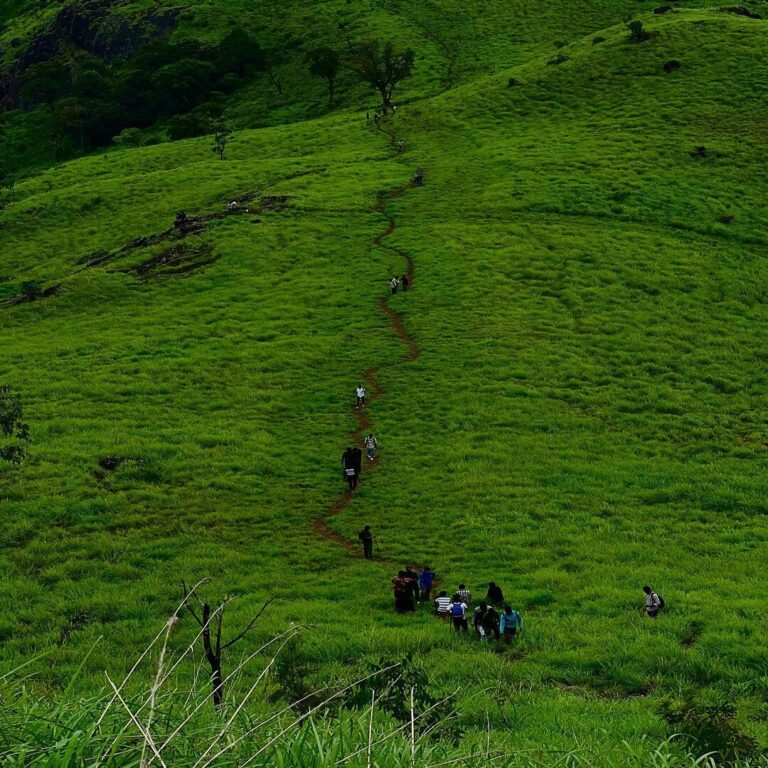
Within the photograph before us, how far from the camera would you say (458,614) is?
1494 cm

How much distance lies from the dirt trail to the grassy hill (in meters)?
0.17

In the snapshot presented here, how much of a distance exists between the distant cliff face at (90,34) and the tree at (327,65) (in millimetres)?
43543

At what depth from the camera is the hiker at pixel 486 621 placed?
14443 mm

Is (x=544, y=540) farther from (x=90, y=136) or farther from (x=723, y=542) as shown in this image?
(x=90, y=136)

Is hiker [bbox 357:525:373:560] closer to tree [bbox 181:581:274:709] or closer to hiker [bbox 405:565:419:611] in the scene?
hiker [bbox 405:565:419:611]

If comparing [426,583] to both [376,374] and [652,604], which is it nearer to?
[652,604]

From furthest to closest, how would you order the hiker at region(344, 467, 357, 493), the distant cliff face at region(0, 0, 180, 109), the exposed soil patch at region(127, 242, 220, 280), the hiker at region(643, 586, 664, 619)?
the distant cliff face at region(0, 0, 180, 109)
the exposed soil patch at region(127, 242, 220, 280)
the hiker at region(344, 467, 357, 493)
the hiker at region(643, 586, 664, 619)

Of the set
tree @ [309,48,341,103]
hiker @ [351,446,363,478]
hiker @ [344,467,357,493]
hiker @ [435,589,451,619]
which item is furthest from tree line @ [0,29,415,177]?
hiker @ [435,589,451,619]

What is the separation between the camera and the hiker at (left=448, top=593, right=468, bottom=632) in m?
14.9

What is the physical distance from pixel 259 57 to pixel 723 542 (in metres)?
107

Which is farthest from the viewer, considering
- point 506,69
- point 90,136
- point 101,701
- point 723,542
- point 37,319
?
point 90,136

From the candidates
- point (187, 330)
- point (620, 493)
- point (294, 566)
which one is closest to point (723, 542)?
point (620, 493)

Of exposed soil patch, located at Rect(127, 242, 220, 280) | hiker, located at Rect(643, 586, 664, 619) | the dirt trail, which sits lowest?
the dirt trail

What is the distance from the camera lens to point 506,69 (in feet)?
289
